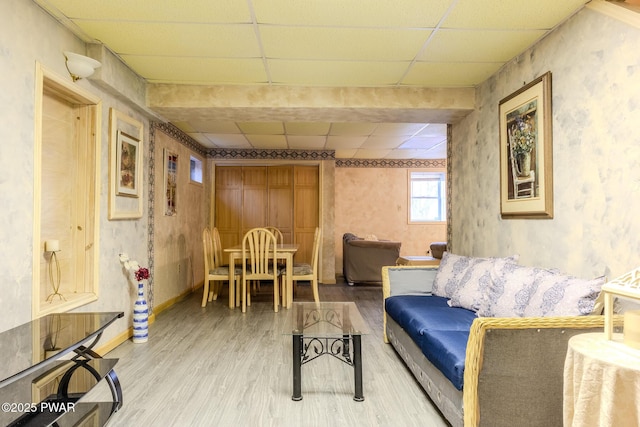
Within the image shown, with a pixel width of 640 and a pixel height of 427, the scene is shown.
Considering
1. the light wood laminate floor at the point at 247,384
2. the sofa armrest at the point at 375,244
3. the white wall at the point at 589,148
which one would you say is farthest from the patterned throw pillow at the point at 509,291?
the sofa armrest at the point at 375,244

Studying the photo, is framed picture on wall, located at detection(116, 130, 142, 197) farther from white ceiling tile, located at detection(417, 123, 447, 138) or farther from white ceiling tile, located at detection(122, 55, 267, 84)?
white ceiling tile, located at detection(417, 123, 447, 138)

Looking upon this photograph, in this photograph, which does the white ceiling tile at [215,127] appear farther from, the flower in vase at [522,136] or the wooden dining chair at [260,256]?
the flower in vase at [522,136]

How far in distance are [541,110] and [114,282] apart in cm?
354

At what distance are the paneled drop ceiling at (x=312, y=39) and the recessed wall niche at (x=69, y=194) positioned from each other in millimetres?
514

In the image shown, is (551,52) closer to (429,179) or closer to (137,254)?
(137,254)

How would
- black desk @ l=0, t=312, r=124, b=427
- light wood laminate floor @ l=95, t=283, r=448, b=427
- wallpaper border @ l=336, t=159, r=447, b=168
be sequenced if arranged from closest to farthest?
black desk @ l=0, t=312, r=124, b=427, light wood laminate floor @ l=95, t=283, r=448, b=427, wallpaper border @ l=336, t=159, r=447, b=168

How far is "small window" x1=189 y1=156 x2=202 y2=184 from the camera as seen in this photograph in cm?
587

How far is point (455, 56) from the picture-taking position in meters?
2.85

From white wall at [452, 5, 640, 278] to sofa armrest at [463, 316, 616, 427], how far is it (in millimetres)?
639

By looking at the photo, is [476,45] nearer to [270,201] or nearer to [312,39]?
[312,39]

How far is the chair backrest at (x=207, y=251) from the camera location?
457cm

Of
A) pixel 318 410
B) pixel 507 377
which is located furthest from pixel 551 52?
pixel 318 410

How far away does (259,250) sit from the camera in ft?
14.6

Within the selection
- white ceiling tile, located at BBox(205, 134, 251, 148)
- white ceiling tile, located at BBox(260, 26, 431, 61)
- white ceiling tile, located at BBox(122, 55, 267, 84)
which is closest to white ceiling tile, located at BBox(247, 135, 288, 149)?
white ceiling tile, located at BBox(205, 134, 251, 148)
